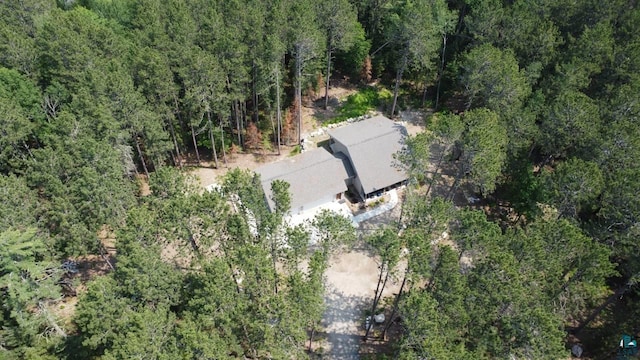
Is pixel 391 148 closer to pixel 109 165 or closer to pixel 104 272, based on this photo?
pixel 109 165

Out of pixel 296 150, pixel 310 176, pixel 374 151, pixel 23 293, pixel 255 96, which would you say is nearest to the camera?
pixel 23 293

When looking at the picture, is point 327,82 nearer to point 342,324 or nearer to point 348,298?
point 348,298

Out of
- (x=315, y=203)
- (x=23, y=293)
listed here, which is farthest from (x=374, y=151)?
(x=23, y=293)

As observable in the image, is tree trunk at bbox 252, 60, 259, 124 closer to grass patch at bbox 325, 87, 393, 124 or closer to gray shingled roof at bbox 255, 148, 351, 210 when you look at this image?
grass patch at bbox 325, 87, 393, 124

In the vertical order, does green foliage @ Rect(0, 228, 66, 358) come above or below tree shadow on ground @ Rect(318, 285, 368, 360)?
above

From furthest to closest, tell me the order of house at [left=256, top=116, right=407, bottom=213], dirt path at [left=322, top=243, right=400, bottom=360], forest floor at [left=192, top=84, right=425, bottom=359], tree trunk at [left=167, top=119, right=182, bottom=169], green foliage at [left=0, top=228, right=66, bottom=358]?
tree trunk at [left=167, top=119, right=182, bottom=169]
house at [left=256, top=116, right=407, bottom=213]
dirt path at [left=322, top=243, right=400, bottom=360]
forest floor at [left=192, top=84, right=425, bottom=359]
green foliage at [left=0, top=228, right=66, bottom=358]

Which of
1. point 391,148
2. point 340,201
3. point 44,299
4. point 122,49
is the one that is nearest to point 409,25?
point 391,148

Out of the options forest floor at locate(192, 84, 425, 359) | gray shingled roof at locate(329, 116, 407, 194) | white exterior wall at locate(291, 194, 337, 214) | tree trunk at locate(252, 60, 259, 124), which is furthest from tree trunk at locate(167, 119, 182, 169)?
gray shingled roof at locate(329, 116, 407, 194)
